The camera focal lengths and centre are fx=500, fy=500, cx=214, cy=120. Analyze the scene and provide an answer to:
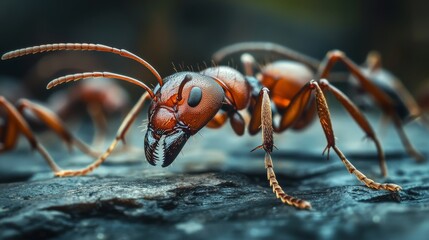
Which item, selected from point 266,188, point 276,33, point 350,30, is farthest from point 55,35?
point 266,188

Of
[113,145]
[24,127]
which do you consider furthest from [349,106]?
[24,127]

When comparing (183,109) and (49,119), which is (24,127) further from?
(183,109)

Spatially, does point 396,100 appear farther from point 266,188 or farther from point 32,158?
point 32,158

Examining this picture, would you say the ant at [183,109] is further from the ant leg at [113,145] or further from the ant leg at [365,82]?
the ant leg at [365,82]

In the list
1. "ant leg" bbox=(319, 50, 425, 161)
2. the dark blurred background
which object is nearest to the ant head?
"ant leg" bbox=(319, 50, 425, 161)

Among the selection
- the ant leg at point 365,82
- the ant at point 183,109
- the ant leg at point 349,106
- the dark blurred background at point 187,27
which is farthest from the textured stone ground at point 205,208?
the dark blurred background at point 187,27
